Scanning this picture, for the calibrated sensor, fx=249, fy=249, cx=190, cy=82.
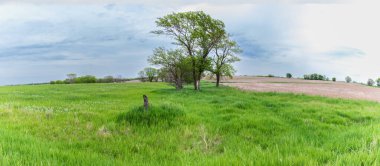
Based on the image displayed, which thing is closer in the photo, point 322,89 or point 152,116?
point 152,116

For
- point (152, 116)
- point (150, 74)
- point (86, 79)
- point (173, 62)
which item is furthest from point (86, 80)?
point (152, 116)

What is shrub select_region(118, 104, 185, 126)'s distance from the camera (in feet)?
27.5

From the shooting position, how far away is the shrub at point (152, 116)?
8375 mm

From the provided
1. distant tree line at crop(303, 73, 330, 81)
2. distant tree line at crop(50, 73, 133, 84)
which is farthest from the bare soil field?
distant tree line at crop(50, 73, 133, 84)

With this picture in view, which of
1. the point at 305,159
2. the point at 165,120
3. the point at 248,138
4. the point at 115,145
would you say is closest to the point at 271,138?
the point at 248,138

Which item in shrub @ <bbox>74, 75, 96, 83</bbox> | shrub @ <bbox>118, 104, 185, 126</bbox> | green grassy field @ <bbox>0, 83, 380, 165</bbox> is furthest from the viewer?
shrub @ <bbox>74, 75, 96, 83</bbox>

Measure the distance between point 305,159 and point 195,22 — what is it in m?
35.3

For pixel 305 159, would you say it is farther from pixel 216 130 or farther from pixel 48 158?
pixel 48 158

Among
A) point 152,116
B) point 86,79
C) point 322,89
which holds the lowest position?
point 322,89

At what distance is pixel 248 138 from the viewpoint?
A: 709cm

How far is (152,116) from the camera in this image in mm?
8656

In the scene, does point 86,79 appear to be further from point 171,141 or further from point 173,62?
point 171,141

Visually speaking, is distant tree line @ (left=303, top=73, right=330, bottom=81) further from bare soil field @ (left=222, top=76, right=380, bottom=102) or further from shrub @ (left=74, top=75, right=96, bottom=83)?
shrub @ (left=74, top=75, right=96, bottom=83)

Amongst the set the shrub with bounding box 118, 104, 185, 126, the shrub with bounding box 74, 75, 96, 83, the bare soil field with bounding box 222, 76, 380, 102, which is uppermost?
the shrub with bounding box 74, 75, 96, 83
